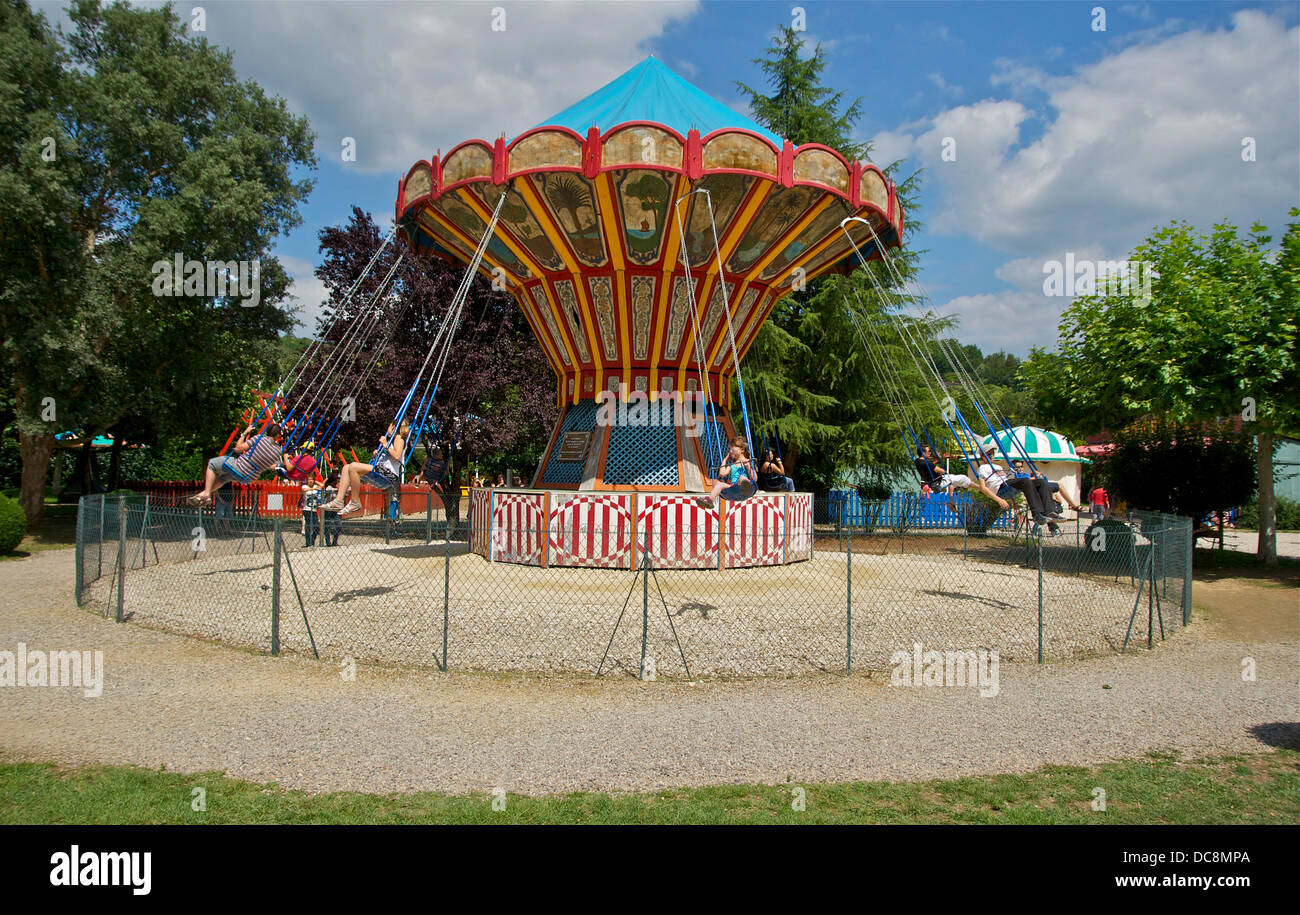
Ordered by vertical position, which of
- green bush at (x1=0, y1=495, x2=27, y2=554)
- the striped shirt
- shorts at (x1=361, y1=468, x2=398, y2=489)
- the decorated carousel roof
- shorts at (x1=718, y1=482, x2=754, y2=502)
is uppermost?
the decorated carousel roof

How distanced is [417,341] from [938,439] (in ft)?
62.7

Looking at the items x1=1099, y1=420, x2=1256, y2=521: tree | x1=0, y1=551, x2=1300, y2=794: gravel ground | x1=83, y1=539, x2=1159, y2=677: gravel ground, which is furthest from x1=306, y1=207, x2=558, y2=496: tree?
x1=1099, y1=420, x2=1256, y2=521: tree

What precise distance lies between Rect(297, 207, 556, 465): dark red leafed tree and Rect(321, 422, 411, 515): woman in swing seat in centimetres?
1179

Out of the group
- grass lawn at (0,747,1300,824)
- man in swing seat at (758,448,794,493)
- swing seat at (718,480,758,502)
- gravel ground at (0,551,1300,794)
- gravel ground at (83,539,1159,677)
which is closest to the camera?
grass lawn at (0,747,1300,824)

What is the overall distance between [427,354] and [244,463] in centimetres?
1145

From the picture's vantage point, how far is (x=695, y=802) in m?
4.84

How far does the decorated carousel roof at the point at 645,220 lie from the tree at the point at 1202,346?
27.0ft

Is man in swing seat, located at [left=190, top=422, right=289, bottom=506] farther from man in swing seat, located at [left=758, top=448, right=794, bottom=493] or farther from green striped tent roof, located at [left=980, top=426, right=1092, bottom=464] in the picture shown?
green striped tent roof, located at [left=980, top=426, right=1092, bottom=464]

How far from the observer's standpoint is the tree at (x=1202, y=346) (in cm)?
1712

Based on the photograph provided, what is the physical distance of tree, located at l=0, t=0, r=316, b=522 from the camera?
19250 mm

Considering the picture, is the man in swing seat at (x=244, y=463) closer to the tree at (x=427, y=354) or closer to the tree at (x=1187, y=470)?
the tree at (x=427, y=354)

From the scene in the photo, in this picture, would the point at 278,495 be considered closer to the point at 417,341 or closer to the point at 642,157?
the point at 417,341

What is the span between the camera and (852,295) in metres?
28.2

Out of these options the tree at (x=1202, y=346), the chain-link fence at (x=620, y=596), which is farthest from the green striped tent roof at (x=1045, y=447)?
the chain-link fence at (x=620, y=596)
